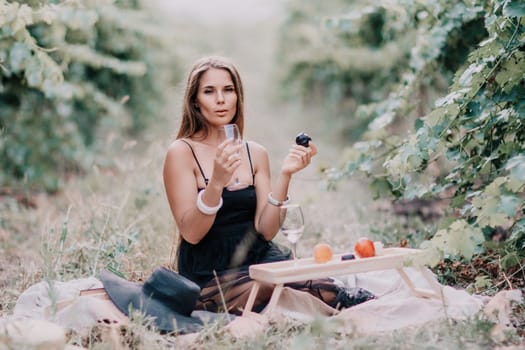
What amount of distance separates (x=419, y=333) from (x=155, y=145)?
4.19m

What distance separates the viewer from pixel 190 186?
380 cm

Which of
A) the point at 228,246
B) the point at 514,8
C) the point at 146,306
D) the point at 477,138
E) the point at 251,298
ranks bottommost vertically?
the point at 146,306

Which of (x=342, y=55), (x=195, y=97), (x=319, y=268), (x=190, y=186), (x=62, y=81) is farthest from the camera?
(x=342, y=55)

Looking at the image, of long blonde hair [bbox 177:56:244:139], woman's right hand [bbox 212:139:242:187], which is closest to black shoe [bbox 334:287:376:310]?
woman's right hand [bbox 212:139:242:187]

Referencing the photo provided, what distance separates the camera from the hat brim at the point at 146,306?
3.33 metres

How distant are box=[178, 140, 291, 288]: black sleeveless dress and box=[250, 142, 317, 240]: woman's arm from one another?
2.1 inches

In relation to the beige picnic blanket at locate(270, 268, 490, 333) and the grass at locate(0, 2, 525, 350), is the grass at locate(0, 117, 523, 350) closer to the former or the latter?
the grass at locate(0, 2, 525, 350)

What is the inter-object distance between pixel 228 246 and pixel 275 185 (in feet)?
1.42

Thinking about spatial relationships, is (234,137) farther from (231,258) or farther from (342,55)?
(342,55)

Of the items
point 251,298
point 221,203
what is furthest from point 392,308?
point 221,203

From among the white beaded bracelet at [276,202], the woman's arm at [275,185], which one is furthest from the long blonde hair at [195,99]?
the white beaded bracelet at [276,202]

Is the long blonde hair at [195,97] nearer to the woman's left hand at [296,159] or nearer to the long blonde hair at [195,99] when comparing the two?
the long blonde hair at [195,99]

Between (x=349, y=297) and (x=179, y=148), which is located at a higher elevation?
(x=179, y=148)

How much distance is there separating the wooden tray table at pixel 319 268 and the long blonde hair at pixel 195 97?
3.38ft
